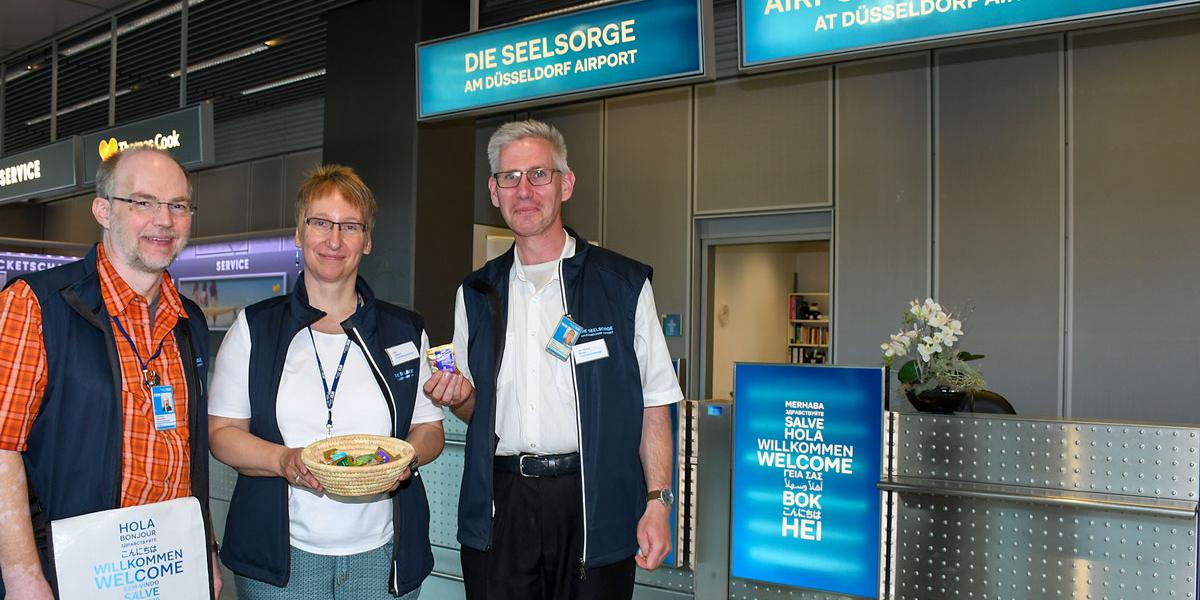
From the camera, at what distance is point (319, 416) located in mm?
1902

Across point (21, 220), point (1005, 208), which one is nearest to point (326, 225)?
point (1005, 208)

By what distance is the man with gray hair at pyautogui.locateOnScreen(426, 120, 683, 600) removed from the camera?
1962 mm

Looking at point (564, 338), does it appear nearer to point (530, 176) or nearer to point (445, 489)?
point (530, 176)

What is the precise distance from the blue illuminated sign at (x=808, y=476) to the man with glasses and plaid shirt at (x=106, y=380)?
2.33m

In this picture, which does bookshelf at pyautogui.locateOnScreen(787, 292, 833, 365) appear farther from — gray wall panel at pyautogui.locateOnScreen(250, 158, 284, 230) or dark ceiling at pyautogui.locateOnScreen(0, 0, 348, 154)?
gray wall panel at pyautogui.locateOnScreen(250, 158, 284, 230)

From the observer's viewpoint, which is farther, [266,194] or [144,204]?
[266,194]

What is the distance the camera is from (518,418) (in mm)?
2004

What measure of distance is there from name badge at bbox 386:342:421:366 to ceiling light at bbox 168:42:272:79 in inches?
249

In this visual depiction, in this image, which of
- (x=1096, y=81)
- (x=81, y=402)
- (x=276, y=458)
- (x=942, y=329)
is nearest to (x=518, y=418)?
(x=276, y=458)

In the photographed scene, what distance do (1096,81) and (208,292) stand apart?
9.32 m

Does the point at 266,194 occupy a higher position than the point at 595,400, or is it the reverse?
the point at 266,194

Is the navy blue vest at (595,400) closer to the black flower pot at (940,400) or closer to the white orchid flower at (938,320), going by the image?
the black flower pot at (940,400)

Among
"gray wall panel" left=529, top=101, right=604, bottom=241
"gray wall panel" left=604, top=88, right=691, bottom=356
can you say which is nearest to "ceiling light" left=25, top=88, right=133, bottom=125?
"gray wall panel" left=529, top=101, right=604, bottom=241

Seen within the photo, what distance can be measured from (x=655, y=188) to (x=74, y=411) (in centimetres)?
622
